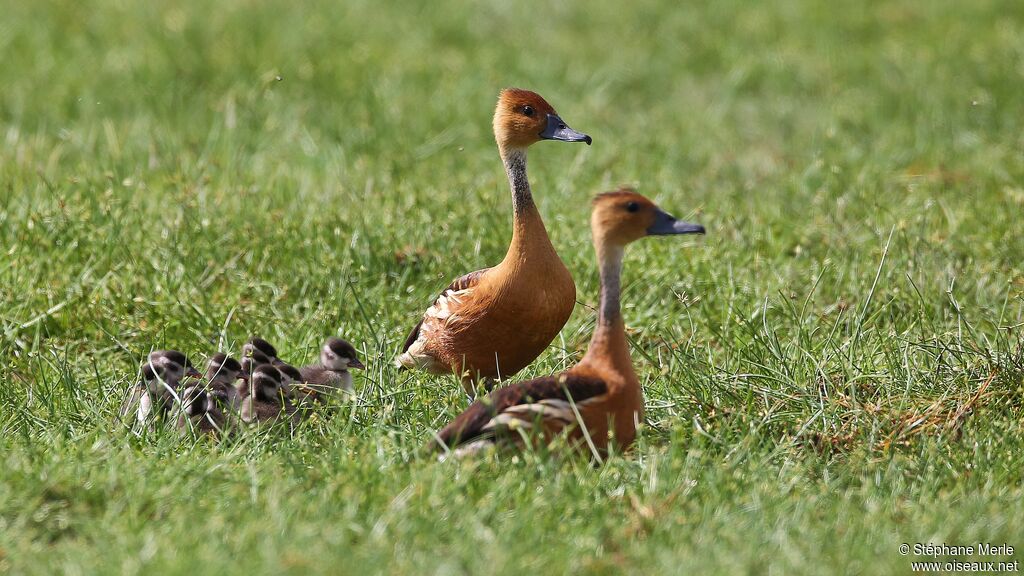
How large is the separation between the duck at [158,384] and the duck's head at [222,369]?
0.09m

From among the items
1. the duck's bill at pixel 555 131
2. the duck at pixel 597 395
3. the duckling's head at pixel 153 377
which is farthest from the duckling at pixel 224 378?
the duck's bill at pixel 555 131

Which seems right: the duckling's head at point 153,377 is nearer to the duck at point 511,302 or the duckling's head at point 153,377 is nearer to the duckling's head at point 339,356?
the duckling's head at point 339,356

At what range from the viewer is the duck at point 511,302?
575cm

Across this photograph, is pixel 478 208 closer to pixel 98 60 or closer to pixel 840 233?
pixel 840 233

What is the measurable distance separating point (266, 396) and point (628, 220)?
6.16 ft

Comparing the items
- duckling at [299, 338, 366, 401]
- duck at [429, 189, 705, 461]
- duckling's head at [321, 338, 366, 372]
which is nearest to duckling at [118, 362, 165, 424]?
duckling at [299, 338, 366, 401]

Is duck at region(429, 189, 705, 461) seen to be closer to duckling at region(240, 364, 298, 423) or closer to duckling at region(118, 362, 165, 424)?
duckling at region(240, 364, 298, 423)

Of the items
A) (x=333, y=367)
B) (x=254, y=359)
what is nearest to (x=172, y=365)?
(x=254, y=359)

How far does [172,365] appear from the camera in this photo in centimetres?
584

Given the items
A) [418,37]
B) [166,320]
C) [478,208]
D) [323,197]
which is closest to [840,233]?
[478,208]

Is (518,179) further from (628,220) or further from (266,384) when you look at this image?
(266,384)

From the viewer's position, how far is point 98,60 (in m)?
10.9

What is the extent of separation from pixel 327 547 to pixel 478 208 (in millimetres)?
4133

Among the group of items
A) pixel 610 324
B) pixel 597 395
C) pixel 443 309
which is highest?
pixel 610 324
